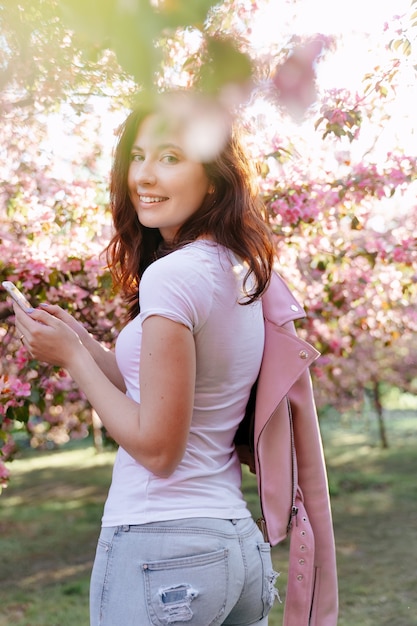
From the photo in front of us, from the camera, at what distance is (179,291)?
1624 mm

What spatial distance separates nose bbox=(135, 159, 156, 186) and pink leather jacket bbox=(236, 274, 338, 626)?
374 millimetres

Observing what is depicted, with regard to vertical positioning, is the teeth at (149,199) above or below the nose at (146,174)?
below

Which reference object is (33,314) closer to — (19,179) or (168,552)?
(168,552)

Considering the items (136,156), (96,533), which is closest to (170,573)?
(136,156)

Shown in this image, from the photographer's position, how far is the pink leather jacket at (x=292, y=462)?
184 centimetres

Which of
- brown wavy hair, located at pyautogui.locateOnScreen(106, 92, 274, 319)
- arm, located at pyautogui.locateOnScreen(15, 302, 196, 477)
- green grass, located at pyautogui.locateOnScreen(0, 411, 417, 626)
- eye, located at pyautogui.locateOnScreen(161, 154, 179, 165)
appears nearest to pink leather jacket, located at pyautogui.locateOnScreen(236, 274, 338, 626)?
brown wavy hair, located at pyautogui.locateOnScreen(106, 92, 274, 319)

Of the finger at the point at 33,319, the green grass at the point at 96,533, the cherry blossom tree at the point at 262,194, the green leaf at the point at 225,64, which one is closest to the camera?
the green leaf at the point at 225,64

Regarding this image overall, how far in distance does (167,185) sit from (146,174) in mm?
56

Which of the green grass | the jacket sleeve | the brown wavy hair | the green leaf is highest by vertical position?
the green leaf

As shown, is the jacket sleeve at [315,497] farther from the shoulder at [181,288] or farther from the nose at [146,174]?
the nose at [146,174]

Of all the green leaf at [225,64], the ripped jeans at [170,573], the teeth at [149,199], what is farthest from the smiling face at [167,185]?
the green leaf at [225,64]

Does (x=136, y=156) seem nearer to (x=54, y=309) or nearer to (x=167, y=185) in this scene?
(x=167, y=185)

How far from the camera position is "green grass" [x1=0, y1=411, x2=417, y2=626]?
679 cm

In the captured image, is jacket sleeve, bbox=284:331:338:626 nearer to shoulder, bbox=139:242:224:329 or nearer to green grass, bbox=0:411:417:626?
shoulder, bbox=139:242:224:329
